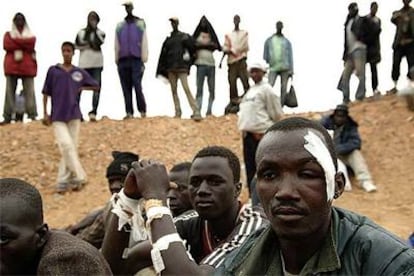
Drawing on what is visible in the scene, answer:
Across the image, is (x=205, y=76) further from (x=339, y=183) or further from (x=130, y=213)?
(x=339, y=183)

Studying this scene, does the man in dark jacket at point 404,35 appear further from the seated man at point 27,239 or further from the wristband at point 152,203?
the seated man at point 27,239

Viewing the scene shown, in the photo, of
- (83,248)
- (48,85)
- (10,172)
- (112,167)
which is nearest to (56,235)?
(83,248)

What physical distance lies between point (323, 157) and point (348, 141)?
958 cm

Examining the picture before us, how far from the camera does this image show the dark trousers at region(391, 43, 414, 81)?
45.6 ft

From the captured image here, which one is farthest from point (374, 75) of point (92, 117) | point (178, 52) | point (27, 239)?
point (27, 239)

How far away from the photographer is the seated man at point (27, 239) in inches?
103

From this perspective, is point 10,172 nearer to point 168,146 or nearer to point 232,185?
point 168,146

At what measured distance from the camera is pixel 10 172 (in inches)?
547

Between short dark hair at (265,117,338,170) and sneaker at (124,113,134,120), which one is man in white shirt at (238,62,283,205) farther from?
short dark hair at (265,117,338,170)

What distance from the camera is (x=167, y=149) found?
1463cm

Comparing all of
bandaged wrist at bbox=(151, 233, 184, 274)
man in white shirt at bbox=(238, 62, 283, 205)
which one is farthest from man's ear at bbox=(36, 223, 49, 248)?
man in white shirt at bbox=(238, 62, 283, 205)

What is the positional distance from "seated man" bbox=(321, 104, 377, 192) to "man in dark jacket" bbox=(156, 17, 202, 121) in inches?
118

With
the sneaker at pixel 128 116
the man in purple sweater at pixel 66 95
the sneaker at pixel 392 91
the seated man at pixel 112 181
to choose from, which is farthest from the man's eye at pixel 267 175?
the sneaker at pixel 392 91

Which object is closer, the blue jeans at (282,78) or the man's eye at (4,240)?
the man's eye at (4,240)
